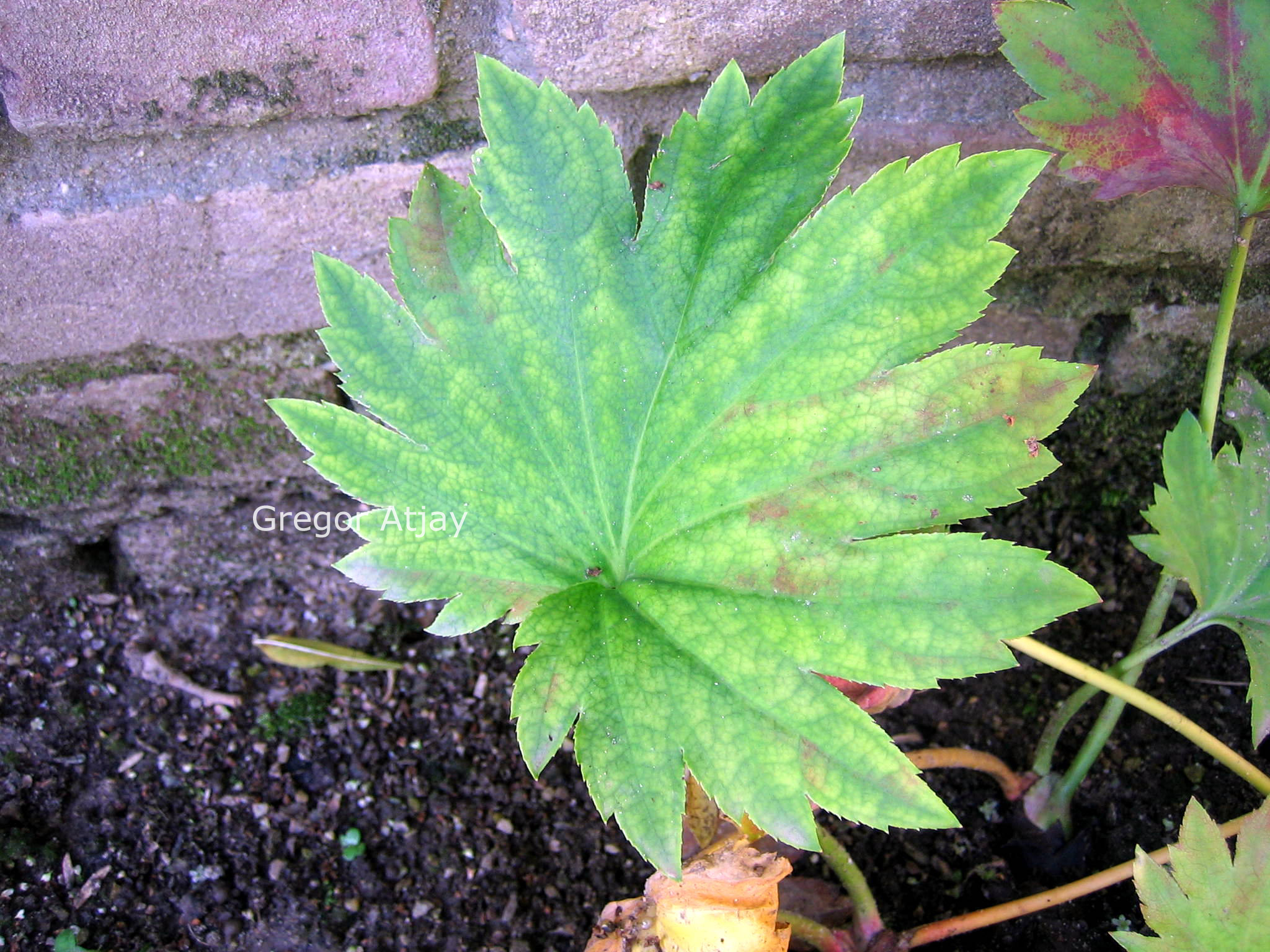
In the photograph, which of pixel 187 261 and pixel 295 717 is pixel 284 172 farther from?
pixel 295 717

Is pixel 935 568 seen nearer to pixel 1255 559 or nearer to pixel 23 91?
pixel 1255 559

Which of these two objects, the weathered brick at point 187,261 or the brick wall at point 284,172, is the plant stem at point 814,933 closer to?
the brick wall at point 284,172

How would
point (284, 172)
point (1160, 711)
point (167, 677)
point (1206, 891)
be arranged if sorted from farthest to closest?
point (167, 677)
point (284, 172)
point (1160, 711)
point (1206, 891)

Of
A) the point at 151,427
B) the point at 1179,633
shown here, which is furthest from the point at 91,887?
the point at 1179,633

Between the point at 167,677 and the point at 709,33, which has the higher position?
the point at 709,33

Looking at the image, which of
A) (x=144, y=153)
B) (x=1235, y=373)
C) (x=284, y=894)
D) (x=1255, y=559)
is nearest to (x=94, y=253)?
(x=144, y=153)
